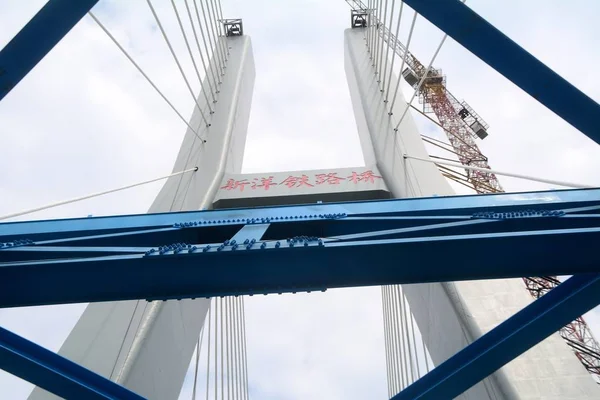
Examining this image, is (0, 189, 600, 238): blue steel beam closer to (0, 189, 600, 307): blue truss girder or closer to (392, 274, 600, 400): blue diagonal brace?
(0, 189, 600, 307): blue truss girder

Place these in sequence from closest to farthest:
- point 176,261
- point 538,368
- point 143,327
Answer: point 176,261, point 538,368, point 143,327

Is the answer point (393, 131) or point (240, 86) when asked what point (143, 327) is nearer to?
point (393, 131)

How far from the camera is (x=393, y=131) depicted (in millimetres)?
8117

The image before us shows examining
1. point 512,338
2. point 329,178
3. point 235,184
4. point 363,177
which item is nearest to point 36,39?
point 512,338

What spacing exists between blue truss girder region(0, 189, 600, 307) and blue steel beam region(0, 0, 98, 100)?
1.04 metres

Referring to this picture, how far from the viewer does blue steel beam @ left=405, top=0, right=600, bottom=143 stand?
2909 millimetres

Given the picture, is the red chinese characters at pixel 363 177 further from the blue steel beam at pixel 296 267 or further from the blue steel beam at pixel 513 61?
the blue steel beam at pixel 296 267

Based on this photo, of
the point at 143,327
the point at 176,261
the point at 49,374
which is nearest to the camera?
the point at 176,261

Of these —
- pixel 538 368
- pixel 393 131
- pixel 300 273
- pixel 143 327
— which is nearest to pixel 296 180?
pixel 393 131

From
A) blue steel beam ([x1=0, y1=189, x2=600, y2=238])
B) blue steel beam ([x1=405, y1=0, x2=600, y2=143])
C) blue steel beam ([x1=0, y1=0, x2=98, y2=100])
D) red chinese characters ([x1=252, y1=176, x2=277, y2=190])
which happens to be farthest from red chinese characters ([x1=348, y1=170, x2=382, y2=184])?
blue steel beam ([x1=0, y1=0, x2=98, y2=100])

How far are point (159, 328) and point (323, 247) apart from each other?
10.2 ft

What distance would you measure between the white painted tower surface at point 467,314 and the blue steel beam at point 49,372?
262 cm

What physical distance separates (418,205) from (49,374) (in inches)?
106

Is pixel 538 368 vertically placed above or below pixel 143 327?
below
